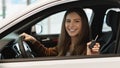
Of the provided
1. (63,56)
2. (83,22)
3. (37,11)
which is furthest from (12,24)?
(83,22)

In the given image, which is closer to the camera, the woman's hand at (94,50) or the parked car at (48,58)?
the parked car at (48,58)

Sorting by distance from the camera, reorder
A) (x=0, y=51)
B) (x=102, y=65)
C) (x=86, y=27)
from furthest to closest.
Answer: (x=86, y=27)
(x=0, y=51)
(x=102, y=65)

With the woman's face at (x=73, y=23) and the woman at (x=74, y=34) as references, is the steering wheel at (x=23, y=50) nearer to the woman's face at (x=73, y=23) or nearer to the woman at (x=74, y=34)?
the woman at (x=74, y=34)

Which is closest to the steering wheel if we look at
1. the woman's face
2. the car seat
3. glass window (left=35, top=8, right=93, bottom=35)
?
glass window (left=35, top=8, right=93, bottom=35)

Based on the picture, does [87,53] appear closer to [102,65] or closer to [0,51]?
[102,65]

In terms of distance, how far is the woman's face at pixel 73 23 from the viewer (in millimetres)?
2990

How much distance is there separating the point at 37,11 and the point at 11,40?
43cm

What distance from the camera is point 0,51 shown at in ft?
9.16

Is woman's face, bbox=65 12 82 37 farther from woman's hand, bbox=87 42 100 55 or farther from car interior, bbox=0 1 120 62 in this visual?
woman's hand, bbox=87 42 100 55

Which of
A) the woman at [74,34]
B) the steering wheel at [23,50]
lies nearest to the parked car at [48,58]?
the steering wheel at [23,50]

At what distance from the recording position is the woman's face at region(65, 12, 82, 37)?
2.99 m

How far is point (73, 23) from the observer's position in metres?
3.02

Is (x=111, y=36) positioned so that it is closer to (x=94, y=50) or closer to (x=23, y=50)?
(x=94, y=50)

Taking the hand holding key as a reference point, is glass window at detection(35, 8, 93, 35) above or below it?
above
